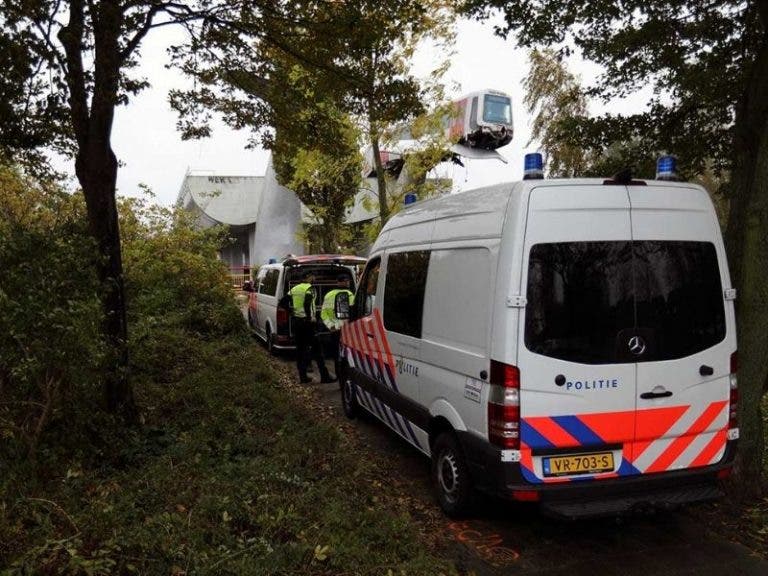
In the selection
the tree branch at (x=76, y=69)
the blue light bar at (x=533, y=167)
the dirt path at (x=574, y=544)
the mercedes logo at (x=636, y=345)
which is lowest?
the dirt path at (x=574, y=544)

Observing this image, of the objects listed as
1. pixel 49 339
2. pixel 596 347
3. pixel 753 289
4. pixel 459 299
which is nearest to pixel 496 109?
pixel 753 289

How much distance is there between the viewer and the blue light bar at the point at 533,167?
3.69 metres

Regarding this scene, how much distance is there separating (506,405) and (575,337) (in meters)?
0.60

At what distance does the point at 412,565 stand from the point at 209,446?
2.53m

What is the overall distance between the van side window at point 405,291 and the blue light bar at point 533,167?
121 cm

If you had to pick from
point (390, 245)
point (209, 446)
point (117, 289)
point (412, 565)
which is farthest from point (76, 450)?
point (390, 245)

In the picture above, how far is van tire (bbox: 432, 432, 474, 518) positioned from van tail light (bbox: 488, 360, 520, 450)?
2.17ft

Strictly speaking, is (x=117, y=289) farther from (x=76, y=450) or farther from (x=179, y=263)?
(x=179, y=263)

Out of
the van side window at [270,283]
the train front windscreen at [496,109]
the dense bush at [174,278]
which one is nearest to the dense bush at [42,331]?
the dense bush at [174,278]

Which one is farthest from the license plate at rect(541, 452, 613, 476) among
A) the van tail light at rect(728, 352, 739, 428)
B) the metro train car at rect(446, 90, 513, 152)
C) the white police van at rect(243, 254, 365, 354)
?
the metro train car at rect(446, 90, 513, 152)

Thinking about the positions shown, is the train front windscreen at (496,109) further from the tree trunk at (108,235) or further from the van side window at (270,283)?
the tree trunk at (108,235)

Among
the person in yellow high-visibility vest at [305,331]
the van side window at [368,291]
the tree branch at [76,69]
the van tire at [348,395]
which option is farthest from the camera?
the person in yellow high-visibility vest at [305,331]

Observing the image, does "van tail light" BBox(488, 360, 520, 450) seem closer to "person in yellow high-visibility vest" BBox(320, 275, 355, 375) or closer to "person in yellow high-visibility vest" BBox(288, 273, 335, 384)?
"person in yellow high-visibility vest" BBox(320, 275, 355, 375)

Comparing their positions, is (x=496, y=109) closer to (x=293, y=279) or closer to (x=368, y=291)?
(x=293, y=279)
